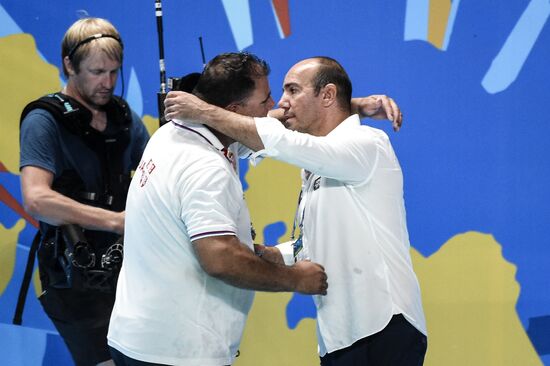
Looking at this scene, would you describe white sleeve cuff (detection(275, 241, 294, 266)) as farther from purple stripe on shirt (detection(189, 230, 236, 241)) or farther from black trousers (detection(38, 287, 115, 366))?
black trousers (detection(38, 287, 115, 366))

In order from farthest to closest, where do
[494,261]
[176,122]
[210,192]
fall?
[494,261] → [176,122] → [210,192]

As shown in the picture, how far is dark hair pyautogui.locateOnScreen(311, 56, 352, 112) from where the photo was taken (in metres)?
2.74

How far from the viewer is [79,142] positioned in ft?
10.1

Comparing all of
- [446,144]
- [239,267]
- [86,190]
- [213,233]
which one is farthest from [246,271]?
[446,144]

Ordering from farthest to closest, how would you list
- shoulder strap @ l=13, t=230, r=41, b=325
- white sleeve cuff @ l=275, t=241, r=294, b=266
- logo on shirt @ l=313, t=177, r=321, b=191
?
shoulder strap @ l=13, t=230, r=41, b=325, white sleeve cuff @ l=275, t=241, r=294, b=266, logo on shirt @ l=313, t=177, r=321, b=191

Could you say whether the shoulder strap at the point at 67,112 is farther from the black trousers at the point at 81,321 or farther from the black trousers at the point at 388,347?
the black trousers at the point at 388,347

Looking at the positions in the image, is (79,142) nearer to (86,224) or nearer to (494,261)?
(86,224)

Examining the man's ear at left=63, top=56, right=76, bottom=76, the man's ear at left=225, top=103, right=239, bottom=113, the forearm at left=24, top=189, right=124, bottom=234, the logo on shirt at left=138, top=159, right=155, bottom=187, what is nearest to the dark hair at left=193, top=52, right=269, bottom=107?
the man's ear at left=225, top=103, right=239, bottom=113

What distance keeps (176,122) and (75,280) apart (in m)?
0.84

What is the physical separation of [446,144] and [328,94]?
0.93 metres

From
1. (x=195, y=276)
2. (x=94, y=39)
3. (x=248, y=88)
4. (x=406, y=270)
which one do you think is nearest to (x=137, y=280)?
(x=195, y=276)

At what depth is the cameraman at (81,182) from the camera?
299 centimetres

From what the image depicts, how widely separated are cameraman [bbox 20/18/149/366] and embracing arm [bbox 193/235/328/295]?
814mm

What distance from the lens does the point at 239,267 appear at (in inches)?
88.9
